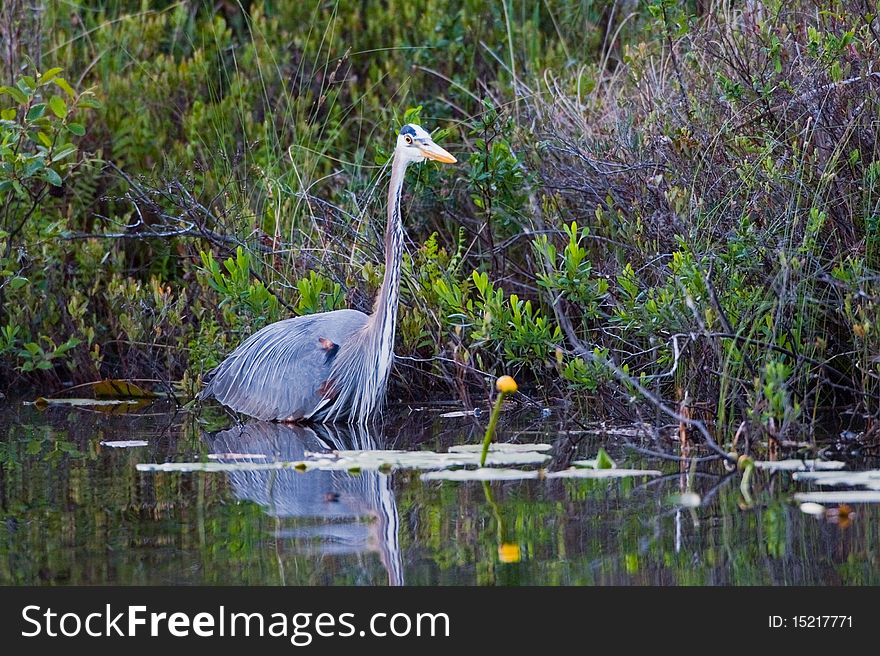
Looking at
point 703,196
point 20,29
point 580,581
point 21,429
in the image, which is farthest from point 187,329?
point 580,581

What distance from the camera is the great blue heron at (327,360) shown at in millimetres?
6961

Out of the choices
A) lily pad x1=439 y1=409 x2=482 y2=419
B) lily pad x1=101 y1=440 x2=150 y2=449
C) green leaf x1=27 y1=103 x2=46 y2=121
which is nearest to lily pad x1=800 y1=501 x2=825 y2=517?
lily pad x1=439 y1=409 x2=482 y2=419

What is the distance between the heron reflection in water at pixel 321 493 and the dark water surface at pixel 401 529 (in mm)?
12

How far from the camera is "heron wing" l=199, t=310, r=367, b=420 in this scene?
7.20 m

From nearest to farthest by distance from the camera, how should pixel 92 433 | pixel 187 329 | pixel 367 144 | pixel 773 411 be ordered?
pixel 773 411 → pixel 92 433 → pixel 187 329 → pixel 367 144

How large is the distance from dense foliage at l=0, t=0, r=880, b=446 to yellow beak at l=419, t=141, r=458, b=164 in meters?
0.58

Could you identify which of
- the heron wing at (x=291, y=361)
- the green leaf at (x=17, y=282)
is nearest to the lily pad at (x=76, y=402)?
the green leaf at (x=17, y=282)

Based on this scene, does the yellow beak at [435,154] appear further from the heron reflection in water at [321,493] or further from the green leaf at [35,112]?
the green leaf at [35,112]

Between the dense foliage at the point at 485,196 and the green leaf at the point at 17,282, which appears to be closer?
the dense foliage at the point at 485,196

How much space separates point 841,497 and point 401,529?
59.6 inches

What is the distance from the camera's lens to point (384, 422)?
23.0 ft

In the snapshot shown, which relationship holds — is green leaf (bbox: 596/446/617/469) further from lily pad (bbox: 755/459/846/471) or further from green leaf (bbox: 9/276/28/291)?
green leaf (bbox: 9/276/28/291)

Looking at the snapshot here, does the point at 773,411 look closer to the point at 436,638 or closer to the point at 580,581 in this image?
the point at 580,581

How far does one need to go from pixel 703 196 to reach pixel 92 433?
3256mm
